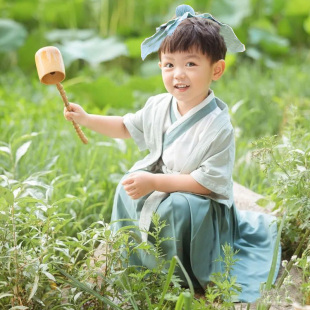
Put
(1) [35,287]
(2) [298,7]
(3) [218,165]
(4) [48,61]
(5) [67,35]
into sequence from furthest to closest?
(2) [298,7] < (5) [67,35] < (3) [218,165] < (4) [48,61] < (1) [35,287]

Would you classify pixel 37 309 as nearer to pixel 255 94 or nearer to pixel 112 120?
pixel 112 120

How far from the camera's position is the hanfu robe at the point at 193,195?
2.50m

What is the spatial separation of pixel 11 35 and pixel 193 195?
3.48 metres

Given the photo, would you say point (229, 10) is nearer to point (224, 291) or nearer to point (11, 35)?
point (11, 35)

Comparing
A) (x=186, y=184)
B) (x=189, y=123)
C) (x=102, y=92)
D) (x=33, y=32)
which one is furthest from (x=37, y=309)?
(x=33, y=32)

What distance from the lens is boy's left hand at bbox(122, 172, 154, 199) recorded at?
246 centimetres

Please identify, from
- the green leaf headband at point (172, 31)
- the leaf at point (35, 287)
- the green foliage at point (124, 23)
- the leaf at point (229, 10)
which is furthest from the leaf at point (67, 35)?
the leaf at point (35, 287)

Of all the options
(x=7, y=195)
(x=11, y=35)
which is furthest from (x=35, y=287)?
(x=11, y=35)

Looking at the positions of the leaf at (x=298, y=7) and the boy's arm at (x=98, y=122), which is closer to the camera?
the boy's arm at (x=98, y=122)

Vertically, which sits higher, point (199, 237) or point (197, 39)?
point (197, 39)

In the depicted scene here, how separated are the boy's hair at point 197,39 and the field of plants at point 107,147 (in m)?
0.36

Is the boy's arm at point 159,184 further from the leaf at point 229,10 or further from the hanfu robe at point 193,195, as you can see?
the leaf at point 229,10

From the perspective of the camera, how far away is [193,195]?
2.53m

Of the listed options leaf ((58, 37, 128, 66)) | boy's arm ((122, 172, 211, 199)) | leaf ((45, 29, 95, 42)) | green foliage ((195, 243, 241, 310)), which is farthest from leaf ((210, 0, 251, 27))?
green foliage ((195, 243, 241, 310))
